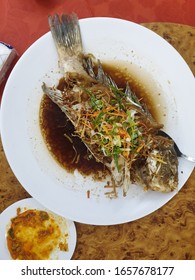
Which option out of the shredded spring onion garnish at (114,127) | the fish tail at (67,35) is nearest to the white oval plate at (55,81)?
the fish tail at (67,35)

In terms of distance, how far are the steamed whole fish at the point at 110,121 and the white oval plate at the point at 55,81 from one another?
0.08 metres

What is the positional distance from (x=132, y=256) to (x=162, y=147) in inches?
29.5

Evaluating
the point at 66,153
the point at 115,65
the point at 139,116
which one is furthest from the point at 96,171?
the point at 115,65

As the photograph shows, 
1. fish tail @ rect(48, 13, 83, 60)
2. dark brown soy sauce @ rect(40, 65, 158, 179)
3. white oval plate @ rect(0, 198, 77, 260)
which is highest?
fish tail @ rect(48, 13, 83, 60)

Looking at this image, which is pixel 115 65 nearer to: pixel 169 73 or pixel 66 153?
pixel 169 73

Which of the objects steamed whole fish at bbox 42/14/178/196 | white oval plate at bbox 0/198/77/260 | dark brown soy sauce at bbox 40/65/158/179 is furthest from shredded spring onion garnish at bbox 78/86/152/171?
white oval plate at bbox 0/198/77/260

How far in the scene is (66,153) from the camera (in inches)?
103

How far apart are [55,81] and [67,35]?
0.30 meters

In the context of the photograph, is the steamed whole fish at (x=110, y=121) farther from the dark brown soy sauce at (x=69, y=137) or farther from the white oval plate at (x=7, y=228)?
the white oval plate at (x=7, y=228)

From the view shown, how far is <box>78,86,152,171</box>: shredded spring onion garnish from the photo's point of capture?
2.31 metres

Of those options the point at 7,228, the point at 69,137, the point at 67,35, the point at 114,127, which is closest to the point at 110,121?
the point at 114,127

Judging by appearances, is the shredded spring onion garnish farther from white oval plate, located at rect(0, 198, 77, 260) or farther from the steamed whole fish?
white oval plate, located at rect(0, 198, 77, 260)

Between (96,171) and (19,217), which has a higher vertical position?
(96,171)

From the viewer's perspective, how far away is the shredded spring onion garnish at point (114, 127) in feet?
7.58
